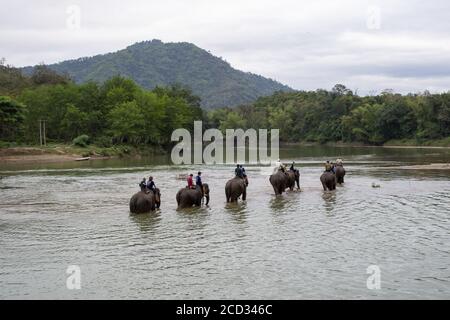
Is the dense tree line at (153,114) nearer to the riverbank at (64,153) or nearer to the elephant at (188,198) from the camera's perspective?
the riverbank at (64,153)

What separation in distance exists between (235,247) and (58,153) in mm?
58641

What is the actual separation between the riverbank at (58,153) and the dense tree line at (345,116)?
190ft

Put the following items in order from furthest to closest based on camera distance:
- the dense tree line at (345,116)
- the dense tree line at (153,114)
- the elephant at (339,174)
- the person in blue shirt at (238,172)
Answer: the dense tree line at (345,116) < the dense tree line at (153,114) < the elephant at (339,174) < the person in blue shirt at (238,172)

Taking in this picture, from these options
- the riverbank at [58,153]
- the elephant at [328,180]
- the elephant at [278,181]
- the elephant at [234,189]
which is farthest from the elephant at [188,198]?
the riverbank at [58,153]

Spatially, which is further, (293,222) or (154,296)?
(293,222)

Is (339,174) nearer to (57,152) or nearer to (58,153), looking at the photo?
(58,153)

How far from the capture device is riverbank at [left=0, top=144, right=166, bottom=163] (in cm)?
6662

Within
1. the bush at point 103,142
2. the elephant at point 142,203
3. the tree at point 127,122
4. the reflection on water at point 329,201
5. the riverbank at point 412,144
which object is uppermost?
the tree at point 127,122

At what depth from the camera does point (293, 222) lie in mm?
19297

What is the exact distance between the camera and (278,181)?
27.2 m

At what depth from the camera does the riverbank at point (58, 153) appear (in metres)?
66.6

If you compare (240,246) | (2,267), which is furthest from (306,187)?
(2,267)
